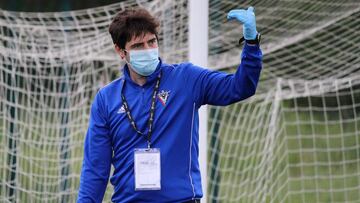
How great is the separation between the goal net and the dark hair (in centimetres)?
257

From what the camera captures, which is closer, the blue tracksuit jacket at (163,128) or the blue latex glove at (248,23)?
the blue latex glove at (248,23)

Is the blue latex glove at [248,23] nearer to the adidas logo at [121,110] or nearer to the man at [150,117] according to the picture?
the man at [150,117]

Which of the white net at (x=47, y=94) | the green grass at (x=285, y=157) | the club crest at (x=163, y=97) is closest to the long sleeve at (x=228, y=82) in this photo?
the club crest at (x=163, y=97)

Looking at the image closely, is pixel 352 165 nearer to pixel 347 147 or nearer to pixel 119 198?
pixel 347 147

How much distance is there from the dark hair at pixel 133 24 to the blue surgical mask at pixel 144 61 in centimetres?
8

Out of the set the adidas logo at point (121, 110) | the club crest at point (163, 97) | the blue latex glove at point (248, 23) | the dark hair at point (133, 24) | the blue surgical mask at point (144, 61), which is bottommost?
the adidas logo at point (121, 110)

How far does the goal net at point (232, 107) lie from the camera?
700 centimetres

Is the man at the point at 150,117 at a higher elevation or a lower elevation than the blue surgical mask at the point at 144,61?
lower

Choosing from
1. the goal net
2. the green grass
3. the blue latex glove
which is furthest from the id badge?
the green grass

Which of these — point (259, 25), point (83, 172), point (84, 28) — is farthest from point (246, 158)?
point (83, 172)

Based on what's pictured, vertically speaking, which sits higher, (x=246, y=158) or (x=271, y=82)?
(x=271, y=82)

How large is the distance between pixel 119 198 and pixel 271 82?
3568mm

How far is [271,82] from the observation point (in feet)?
24.9

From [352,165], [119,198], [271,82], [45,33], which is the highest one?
[45,33]
